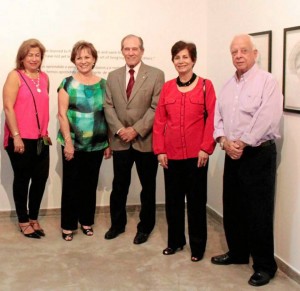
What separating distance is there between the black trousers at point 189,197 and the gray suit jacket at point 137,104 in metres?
0.34

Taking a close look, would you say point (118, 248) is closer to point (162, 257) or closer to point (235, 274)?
point (162, 257)

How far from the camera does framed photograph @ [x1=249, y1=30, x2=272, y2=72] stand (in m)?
3.04

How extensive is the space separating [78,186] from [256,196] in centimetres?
144

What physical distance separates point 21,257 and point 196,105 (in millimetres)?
1620

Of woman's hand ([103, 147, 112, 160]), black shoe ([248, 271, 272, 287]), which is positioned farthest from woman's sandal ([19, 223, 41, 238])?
black shoe ([248, 271, 272, 287])

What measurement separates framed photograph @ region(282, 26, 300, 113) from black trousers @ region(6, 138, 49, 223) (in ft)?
6.05

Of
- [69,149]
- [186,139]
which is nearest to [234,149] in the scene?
[186,139]

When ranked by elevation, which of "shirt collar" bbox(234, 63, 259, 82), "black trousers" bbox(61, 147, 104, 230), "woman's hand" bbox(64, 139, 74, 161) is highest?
"shirt collar" bbox(234, 63, 259, 82)

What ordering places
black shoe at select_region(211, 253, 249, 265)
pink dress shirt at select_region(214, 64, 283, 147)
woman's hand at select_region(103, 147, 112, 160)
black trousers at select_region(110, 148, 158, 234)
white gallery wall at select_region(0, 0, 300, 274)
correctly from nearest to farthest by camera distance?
pink dress shirt at select_region(214, 64, 283, 147) < black shoe at select_region(211, 253, 249, 265) < black trousers at select_region(110, 148, 158, 234) < woman's hand at select_region(103, 147, 112, 160) < white gallery wall at select_region(0, 0, 300, 274)

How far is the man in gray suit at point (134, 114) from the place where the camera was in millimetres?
3307

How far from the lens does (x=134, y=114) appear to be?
3.34 meters

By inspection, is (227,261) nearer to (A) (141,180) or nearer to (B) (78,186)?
(A) (141,180)

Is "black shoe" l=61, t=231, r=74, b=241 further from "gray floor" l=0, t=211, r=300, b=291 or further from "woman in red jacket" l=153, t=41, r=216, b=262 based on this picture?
"woman in red jacket" l=153, t=41, r=216, b=262

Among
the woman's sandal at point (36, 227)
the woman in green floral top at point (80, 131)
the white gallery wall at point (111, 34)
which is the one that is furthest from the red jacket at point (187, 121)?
the woman's sandal at point (36, 227)
